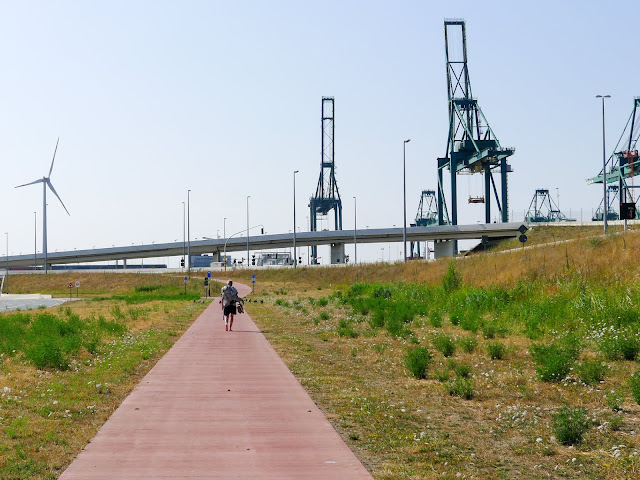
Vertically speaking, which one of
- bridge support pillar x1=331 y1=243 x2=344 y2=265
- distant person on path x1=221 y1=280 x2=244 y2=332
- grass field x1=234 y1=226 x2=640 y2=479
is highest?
bridge support pillar x1=331 y1=243 x2=344 y2=265

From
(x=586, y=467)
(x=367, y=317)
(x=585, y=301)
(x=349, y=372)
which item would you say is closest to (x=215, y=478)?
(x=586, y=467)

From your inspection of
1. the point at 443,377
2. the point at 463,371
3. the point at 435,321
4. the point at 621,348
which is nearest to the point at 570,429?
the point at 443,377

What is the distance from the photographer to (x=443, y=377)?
1241 centimetres

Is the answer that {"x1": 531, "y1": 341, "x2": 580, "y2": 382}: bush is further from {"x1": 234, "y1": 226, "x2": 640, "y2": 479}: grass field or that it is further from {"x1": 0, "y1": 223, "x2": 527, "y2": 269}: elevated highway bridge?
{"x1": 0, "y1": 223, "x2": 527, "y2": 269}: elevated highway bridge

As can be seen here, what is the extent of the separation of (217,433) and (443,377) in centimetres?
511

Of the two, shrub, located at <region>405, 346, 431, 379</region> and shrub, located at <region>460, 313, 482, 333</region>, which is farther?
shrub, located at <region>460, 313, 482, 333</region>

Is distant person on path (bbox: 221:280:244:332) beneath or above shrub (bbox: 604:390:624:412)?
above

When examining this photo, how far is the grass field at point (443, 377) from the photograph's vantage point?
24.9 feet

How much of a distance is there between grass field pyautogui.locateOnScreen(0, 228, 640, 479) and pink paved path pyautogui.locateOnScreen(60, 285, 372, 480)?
1.02 feet

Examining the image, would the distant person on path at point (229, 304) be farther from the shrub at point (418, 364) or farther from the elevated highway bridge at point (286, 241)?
the elevated highway bridge at point (286, 241)

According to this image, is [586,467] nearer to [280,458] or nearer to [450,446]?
[450,446]

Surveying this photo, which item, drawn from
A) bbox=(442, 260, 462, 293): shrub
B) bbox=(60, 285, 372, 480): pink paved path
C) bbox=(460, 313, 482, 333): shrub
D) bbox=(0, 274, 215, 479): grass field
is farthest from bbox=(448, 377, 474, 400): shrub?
bbox=(442, 260, 462, 293): shrub

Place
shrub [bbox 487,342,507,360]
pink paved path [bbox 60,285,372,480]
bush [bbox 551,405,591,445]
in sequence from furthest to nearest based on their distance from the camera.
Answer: shrub [bbox 487,342,507,360]
bush [bbox 551,405,591,445]
pink paved path [bbox 60,285,372,480]

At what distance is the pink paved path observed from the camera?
6793 millimetres
